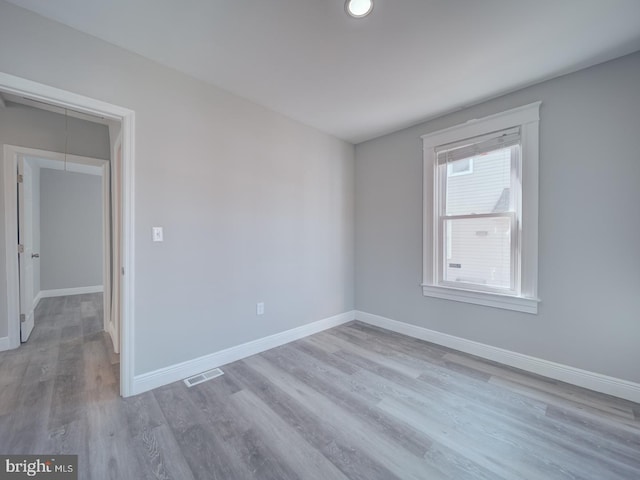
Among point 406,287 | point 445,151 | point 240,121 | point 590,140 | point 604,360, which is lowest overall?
point 604,360

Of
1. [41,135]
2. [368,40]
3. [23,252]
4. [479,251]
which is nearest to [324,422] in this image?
[479,251]

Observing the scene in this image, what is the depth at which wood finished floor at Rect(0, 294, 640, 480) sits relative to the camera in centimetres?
141

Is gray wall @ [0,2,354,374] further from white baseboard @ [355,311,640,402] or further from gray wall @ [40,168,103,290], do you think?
gray wall @ [40,168,103,290]

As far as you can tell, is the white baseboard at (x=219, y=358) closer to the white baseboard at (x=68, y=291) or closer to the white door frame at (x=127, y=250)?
the white door frame at (x=127, y=250)

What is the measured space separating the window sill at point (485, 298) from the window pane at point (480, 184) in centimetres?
85

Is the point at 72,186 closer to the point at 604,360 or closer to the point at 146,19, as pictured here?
the point at 146,19

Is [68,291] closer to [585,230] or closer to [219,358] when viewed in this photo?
[219,358]

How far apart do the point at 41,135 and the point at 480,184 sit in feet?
15.9

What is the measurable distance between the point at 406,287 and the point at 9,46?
12.8 ft

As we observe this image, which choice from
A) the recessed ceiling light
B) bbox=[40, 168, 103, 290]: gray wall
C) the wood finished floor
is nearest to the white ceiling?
the recessed ceiling light

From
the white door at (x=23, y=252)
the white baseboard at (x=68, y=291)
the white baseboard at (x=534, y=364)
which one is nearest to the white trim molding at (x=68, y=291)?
the white baseboard at (x=68, y=291)

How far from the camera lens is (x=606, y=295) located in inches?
81.5

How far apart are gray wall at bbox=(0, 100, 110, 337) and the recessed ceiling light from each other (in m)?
3.32

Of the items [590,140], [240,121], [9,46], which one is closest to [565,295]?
[590,140]
